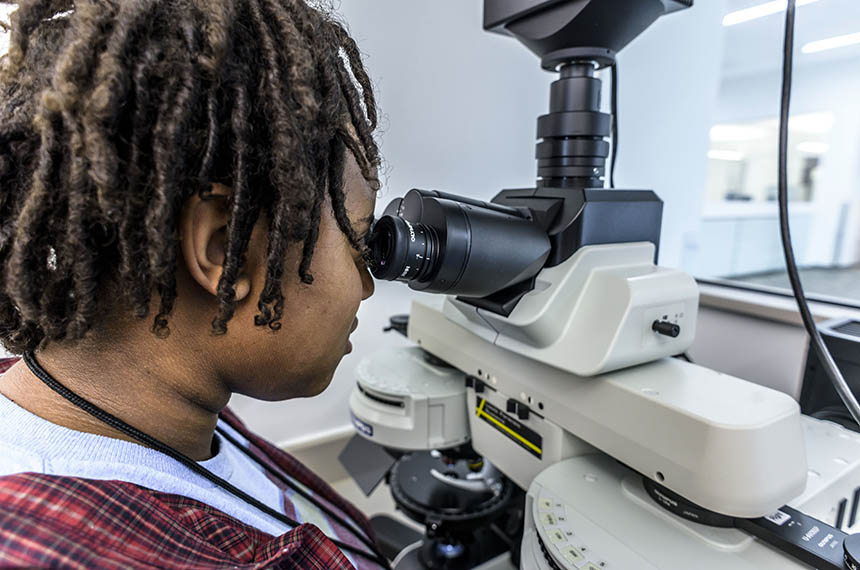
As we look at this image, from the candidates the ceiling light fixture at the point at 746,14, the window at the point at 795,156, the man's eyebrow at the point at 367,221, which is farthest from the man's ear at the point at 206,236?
the ceiling light fixture at the point at 746,14

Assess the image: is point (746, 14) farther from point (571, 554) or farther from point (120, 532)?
point (120, 532)

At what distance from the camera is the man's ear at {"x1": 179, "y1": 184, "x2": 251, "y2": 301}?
375mm

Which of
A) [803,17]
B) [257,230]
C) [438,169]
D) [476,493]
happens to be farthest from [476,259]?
[803,17]

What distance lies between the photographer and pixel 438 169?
137 cm

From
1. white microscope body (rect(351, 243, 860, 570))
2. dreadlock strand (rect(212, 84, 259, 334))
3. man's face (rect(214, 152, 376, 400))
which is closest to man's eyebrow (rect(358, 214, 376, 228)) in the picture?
man's face (rect(214, 152, 376, 400))

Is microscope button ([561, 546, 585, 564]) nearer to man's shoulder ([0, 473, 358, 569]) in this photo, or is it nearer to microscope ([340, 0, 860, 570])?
microscope ([340, 0, 860, 570])

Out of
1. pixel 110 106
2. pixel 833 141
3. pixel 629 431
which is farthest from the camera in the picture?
pixel 833 141

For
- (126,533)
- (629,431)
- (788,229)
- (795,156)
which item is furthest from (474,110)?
(795,156)

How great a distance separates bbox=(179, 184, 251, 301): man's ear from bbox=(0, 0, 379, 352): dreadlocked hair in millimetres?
13

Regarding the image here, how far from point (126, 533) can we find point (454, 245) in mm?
369

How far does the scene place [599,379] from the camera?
574 mm

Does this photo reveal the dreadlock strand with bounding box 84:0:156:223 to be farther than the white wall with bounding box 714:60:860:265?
No

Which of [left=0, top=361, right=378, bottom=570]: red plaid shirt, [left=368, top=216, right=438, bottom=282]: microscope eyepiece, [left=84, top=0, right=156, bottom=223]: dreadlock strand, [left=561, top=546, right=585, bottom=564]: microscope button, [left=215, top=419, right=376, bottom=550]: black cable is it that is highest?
[left=84, top=0, right=156, bottom=223]: dreadlock strand

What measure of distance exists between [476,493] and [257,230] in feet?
2.09
